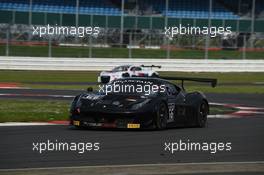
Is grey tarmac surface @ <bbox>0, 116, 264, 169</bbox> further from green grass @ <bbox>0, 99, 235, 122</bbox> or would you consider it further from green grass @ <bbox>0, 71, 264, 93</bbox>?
green grass @ <bbox>0, 71, 264, 93</bbox>

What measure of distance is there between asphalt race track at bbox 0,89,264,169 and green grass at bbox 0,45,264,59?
2899cm

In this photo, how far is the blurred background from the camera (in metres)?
45.5

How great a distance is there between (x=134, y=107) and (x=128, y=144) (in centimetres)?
232

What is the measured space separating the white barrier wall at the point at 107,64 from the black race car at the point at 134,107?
96.4ft

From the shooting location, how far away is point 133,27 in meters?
A: 54.4

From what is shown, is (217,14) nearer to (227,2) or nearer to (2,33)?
(227,2)

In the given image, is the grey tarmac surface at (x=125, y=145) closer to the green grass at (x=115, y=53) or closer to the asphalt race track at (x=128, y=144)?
the asphalt race track at (x=128, y=144)

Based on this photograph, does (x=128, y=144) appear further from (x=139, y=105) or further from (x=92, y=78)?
(x=92, y=78)

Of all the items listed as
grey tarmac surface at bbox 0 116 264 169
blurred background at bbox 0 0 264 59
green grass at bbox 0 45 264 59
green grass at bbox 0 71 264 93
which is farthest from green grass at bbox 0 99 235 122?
blurred background at bbox 0 0 264 59

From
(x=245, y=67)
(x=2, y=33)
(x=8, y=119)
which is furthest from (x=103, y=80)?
(x=8, y=119)

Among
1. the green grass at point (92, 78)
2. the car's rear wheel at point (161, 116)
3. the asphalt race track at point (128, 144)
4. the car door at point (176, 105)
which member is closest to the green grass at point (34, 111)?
the asphalt race track at point (128, 144)

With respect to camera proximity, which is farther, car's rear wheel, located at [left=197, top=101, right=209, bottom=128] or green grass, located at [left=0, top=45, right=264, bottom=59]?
green grass, located at [left=0, top=45, right=264, bottom=59]

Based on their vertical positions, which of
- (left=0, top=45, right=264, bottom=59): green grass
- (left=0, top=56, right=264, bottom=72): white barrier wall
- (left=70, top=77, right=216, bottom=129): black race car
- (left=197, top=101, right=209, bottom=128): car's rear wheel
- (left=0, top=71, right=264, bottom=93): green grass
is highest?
(left=70, top=77, right=216, bottom=129): black race car

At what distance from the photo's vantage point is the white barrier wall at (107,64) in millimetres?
44188
